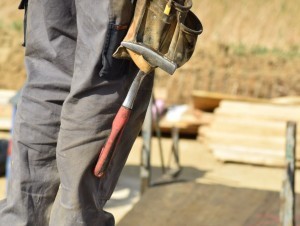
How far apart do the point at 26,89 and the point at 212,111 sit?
6542 mm

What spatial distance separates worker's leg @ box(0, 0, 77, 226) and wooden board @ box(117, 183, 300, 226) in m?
0.94

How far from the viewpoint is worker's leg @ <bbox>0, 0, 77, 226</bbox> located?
2928 millimetres

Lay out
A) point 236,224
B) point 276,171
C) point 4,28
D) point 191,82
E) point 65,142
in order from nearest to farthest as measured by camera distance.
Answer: point 65,142
point 236,224
point 276,171
point 191,82
point 4,28

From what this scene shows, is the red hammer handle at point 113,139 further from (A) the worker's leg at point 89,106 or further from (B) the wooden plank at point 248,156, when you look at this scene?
(B) the wooden plank at point 248,156

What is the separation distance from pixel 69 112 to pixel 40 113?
173 mm

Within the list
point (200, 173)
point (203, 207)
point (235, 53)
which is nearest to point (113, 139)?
point (203, 207)

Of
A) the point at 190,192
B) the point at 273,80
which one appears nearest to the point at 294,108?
the point at 273,80

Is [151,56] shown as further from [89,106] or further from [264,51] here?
[264,51]

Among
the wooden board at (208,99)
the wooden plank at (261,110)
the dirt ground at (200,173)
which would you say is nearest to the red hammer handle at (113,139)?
the dirt ground at (200,173)

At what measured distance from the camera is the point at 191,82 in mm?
10234

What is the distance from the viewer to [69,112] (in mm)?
2820

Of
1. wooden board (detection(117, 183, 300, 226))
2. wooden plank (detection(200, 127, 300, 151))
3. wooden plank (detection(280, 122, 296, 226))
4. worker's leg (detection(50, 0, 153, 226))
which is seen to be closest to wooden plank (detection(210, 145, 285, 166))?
wooden plank (detection(200, 127, 300, 151))

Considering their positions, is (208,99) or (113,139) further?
(208,99)

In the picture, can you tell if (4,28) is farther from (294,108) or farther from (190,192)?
(190,192)
